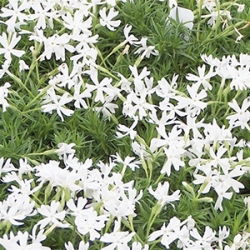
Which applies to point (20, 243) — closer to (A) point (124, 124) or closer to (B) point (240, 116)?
(A) point (124, 124)

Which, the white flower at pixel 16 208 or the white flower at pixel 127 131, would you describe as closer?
the white flower at pixel 16 208

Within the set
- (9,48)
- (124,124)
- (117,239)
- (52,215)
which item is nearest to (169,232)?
(117,239)

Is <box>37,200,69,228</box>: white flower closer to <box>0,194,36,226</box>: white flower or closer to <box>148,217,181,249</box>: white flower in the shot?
<box>0,194,36,226</box>: white flower

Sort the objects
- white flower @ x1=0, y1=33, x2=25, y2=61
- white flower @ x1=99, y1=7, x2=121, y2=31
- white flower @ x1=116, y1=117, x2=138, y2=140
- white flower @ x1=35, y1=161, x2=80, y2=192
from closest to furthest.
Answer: white flower @ x1=35, y1=161, x2=80, y2=192, white flower @ x1=116, y1=117, x2=138, y2=140, white flower @ x1=0, y1=33, x2=25, y2=61, white flower @ x1=99, y1=7, x2=121, y2=31

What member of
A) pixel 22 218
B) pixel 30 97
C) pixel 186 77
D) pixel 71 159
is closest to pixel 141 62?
pixel 186 77

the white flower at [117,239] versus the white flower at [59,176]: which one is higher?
the white flower at [59,176]

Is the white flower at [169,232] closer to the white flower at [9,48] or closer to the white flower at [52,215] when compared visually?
the white flower at [52,215]

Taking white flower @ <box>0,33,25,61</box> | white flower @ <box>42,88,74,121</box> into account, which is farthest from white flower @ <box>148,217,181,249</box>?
white flower @ <box>0,33,25,61</box>

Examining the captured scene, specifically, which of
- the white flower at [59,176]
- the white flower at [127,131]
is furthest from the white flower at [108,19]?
the white flower at [59,176]

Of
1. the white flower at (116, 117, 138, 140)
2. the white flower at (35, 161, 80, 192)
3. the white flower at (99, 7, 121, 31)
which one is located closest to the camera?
the white flower at (35, 161, 80, 192)

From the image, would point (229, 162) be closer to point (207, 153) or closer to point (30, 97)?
point (207, 153)
